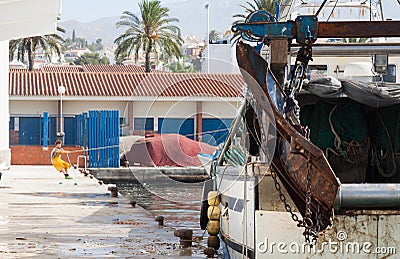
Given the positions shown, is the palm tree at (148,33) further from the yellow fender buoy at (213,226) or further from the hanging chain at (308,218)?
the hanging chain at (308,218)

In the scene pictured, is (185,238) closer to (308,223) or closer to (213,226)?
(213,226)

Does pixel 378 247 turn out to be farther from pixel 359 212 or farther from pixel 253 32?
pixel 253 32

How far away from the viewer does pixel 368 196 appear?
331 inches

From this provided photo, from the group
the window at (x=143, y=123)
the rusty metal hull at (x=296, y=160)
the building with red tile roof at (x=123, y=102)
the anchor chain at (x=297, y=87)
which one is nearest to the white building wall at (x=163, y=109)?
the building with red tile roof at (x=123, y=102)

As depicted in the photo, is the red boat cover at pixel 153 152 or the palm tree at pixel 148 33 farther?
the palm tree at pixel 148 33

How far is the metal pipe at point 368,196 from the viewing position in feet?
27.3

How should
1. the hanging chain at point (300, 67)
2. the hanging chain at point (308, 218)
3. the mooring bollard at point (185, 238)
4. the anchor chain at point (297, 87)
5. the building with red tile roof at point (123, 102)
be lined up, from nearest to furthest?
the hanging chain at point (308, 218), the anchor chain at point (297, 87), the hanging chain at point (300, 67), the mooring bollard at point (185, 238), the building with red tile roof at point (123, 102)

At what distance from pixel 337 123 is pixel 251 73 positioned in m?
3.68

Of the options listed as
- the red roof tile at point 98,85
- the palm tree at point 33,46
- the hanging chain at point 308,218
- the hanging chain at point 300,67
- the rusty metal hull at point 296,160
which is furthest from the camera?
the palm tree at point 33,46

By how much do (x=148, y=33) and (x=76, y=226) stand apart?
144 feet

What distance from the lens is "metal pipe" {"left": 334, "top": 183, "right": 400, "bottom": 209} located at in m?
8.32

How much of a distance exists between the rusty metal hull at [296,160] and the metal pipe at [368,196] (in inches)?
15.1

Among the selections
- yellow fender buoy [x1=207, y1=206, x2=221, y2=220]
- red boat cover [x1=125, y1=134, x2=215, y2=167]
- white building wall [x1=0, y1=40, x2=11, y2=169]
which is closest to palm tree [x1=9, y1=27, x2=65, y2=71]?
red boat cover [x1=125, y1=134, x2=215, y2=167]

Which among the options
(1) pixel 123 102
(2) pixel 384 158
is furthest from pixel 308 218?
(1) pixel 123 102
